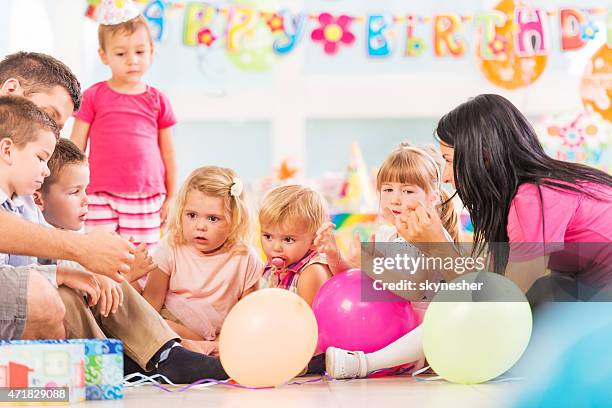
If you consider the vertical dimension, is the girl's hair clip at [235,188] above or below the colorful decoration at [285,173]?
above

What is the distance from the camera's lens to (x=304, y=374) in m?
2.26

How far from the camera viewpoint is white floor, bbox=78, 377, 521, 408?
177 centimetres

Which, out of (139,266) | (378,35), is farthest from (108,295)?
(378,35)

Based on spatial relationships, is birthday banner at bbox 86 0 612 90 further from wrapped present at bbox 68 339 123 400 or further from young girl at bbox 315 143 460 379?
wrapped present at bbox 68 339 123 400

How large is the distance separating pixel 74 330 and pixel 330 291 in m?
0.66

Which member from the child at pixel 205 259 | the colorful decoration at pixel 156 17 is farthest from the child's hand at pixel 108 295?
the colorful decoration at pixel 156 17

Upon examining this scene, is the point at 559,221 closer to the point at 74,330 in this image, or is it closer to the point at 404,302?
the point at 404,302

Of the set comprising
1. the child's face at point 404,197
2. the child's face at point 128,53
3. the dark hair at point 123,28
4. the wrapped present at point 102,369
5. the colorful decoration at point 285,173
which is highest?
the dark hair at point 123,28

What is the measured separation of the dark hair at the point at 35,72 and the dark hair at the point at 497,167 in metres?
1.02

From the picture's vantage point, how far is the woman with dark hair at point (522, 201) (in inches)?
82.0

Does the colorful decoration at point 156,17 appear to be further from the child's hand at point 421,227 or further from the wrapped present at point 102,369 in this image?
the wrapped present at point 102,369

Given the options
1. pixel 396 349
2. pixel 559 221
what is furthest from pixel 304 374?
pixel 559 221

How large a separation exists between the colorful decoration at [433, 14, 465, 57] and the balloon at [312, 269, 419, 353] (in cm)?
230

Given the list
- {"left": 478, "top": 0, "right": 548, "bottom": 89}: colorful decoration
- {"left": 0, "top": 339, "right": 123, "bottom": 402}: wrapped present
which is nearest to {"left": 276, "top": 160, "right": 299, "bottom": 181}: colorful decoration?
{"left": 478, "top": 0, "right": 548, "bottom": 89}: colorful decoration
